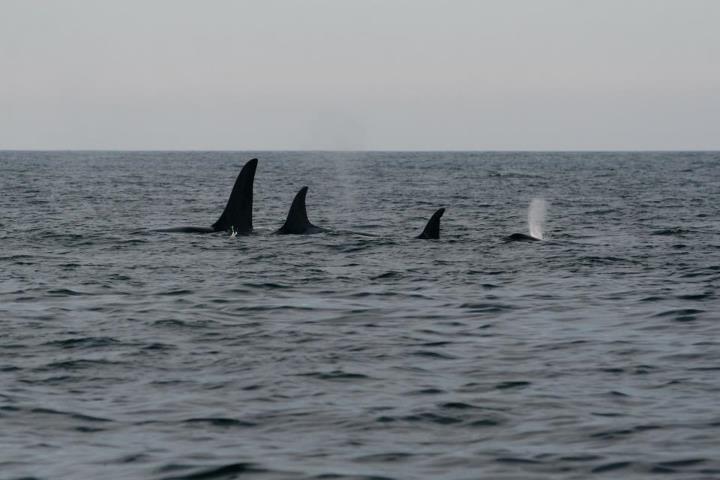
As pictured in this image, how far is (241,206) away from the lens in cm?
2750

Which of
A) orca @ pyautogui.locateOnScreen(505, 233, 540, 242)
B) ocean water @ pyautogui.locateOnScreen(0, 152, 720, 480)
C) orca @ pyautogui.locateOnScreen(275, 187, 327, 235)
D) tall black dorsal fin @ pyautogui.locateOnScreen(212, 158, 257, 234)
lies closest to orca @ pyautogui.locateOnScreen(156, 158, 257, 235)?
tall black dorsal fin @ pyautogui.locateOnScreen(212, 158, 257, 234)

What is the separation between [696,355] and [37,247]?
55.6 feet

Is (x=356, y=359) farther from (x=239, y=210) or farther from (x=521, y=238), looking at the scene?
(x=521, y=238)

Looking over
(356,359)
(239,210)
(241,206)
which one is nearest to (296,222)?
(239,210)

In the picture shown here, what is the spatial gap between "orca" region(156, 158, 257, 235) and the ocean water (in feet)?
1.45

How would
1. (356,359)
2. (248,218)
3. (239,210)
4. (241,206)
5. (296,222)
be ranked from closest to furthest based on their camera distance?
(356,359) < (241,206) < (239,210) < (248,218) < (296,222)

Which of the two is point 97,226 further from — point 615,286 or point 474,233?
point 615,286

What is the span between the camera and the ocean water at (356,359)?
9828 millimetres

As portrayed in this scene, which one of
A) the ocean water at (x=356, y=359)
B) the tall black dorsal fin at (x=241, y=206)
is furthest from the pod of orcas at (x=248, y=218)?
the ocean water at (x=356, y=359)

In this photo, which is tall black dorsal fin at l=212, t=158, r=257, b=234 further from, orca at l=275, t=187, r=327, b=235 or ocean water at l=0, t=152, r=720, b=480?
orca at l=275, t=187, r=327, b=235

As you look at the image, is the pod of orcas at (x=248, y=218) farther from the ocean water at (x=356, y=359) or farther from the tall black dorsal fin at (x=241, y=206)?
the ocean water at (x=356, y=359)

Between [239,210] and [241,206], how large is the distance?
30 cm

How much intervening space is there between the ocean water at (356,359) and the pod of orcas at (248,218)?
49cm

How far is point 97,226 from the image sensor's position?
110 ft
